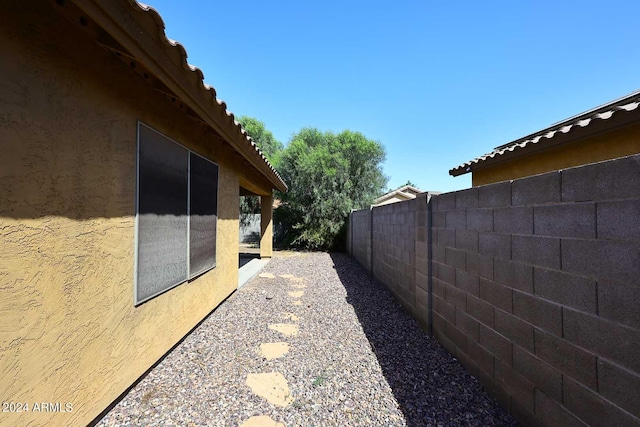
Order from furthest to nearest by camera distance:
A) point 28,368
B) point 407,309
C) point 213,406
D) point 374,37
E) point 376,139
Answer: point 376,139 < point 374,37 < point 407,309 < point 213,406 < point 28,368

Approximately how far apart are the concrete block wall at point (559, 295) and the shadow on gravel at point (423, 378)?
17 centimetres

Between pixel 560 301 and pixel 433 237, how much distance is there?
2.24 metres

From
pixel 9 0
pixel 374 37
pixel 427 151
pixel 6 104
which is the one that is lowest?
pixel 6 104

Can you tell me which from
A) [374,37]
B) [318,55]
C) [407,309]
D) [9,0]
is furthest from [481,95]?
[9,0]

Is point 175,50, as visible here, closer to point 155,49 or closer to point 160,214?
point 155,49

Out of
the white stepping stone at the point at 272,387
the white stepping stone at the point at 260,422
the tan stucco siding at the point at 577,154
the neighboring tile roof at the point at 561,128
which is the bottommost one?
the white stepping stone at the point at 272,387

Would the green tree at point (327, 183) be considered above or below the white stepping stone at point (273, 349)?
above

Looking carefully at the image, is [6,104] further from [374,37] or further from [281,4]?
[374,37]

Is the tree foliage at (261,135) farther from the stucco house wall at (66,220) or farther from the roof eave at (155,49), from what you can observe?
the stucco house wall at (66,220)

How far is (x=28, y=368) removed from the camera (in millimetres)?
1633

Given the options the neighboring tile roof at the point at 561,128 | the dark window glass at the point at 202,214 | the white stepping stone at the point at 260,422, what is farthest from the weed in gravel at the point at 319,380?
the neighboring tile roof at the point at 561,128

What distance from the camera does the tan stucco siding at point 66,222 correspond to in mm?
1563

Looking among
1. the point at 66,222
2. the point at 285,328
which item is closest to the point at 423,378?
the point at 285,328

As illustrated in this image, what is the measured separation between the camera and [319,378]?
291 cm
